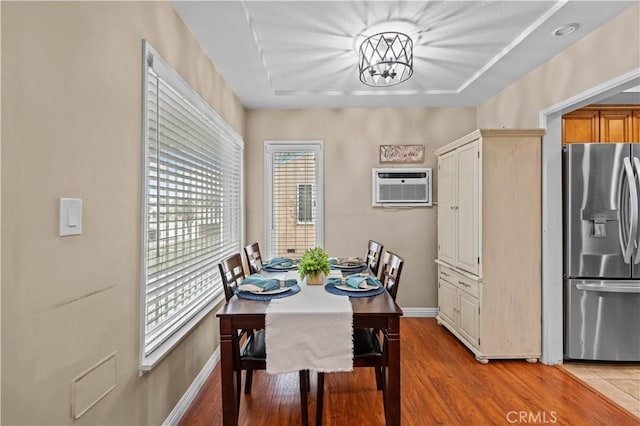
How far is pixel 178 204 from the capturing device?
6.86ft

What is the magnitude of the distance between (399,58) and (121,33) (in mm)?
1851

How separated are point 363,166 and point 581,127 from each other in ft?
7.21

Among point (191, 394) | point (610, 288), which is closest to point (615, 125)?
point (610, 288)

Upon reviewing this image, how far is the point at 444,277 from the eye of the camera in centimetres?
358

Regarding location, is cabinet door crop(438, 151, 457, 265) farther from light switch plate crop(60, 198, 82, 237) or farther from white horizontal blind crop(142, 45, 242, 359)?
light switch plate crop(60, 198, 82, 237)

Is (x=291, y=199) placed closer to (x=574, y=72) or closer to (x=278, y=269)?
(x=278, y=269)

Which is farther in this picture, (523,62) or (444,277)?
(444,277)

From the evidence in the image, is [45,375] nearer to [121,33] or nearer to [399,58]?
[121,33]

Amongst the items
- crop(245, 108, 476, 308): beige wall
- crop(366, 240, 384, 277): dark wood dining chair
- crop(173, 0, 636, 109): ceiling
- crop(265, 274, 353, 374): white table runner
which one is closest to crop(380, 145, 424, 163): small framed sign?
crop(245, 108, 476, 308): beige wall

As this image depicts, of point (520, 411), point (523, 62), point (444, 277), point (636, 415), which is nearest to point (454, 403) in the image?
point (520, 411)

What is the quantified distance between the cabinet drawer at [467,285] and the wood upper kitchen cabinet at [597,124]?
63.0 inches

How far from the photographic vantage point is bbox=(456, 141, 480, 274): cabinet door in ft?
9.45

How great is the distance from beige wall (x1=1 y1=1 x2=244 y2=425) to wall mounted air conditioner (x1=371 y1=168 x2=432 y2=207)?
9.26ft

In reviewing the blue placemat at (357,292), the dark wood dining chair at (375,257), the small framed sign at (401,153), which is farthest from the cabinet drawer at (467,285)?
the small framed sign at (401,153)
